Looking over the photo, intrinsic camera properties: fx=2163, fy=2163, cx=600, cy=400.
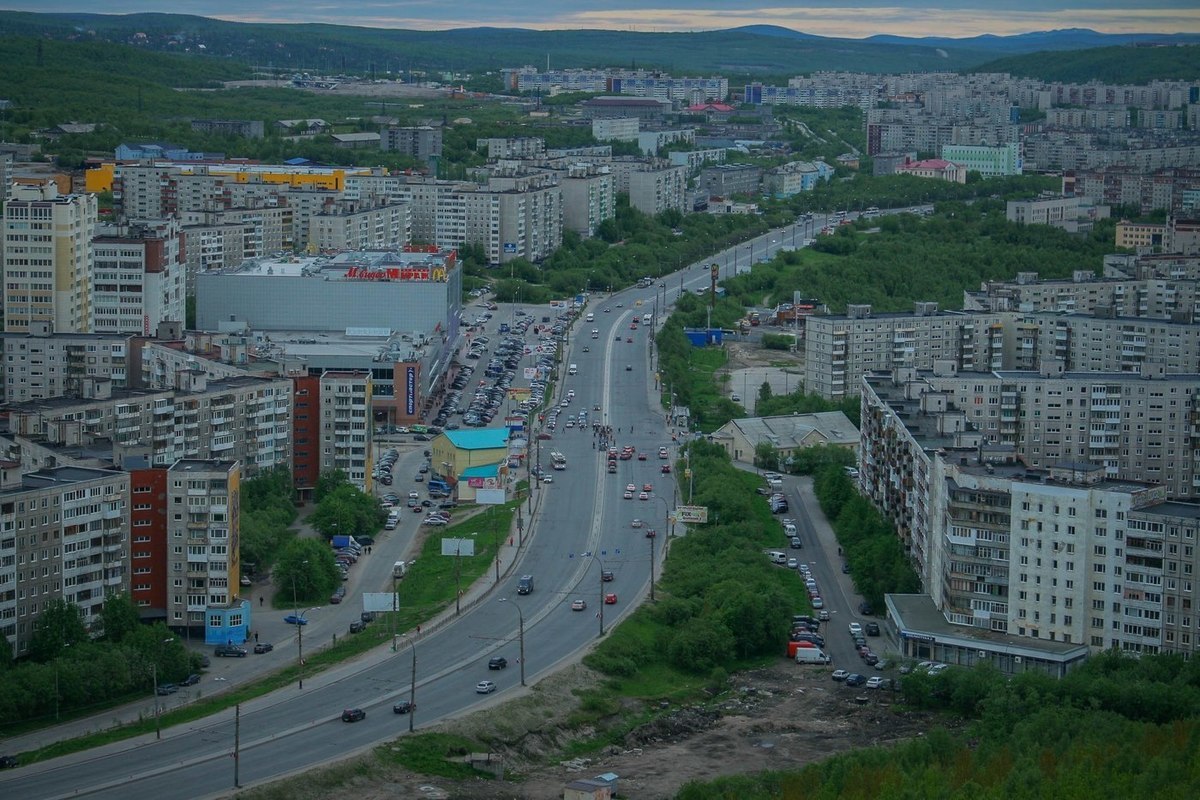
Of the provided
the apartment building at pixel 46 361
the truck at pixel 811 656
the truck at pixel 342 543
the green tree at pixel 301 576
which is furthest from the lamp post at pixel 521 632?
the apartment building at pixel 46 361

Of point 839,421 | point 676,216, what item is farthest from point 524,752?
point 676,216

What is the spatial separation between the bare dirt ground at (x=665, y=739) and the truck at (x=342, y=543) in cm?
507

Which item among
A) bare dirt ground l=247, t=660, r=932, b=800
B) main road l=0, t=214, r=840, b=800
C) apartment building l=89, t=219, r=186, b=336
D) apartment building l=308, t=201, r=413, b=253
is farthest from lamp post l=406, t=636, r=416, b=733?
apartment building l=308, t=201, r=413, b=253

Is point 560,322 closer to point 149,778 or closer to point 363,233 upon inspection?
point 363,233

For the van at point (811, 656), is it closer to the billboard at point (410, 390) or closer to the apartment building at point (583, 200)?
the billboard at point (410, 390)

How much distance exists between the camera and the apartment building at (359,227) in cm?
4409

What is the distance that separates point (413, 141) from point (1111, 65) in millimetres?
57637

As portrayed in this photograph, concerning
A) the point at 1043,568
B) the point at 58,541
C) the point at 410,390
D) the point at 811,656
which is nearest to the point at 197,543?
the point at 58,541

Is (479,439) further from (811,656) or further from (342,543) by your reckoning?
(811,656)

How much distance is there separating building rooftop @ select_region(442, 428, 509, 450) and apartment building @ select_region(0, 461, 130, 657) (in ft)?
24.1

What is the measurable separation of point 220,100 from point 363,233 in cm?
3767

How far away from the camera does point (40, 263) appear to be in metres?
33.4

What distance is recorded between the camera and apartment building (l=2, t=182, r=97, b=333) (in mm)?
33281

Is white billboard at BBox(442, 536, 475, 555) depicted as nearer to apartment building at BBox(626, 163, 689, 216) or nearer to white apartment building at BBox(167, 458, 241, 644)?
white apartment building at BBox(167, 458, 241, 644)
